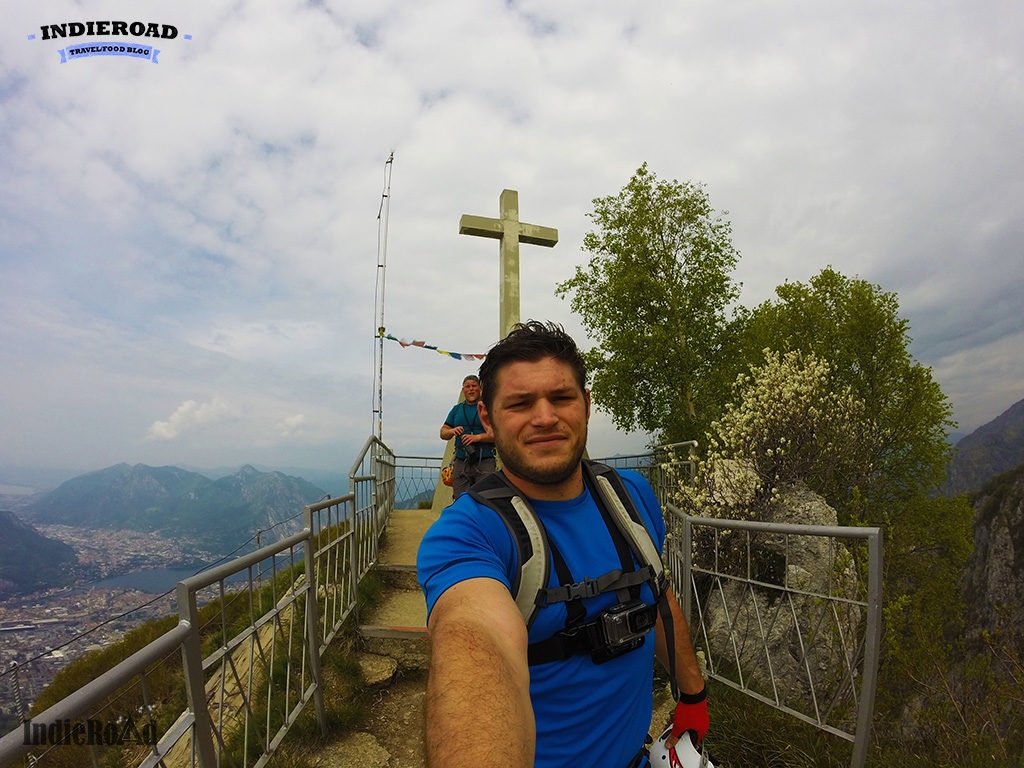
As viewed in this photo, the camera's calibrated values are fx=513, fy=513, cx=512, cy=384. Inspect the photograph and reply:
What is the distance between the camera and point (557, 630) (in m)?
1.35

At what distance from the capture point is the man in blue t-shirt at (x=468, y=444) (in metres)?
6.18

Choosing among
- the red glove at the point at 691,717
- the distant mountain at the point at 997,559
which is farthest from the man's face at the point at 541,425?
the distant mountain at the point at 997,559

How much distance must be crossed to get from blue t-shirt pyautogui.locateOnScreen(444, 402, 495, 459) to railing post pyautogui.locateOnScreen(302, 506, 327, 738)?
8.45 feet

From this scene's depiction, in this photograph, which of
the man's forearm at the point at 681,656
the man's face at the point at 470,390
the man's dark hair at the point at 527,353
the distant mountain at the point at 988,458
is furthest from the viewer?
the distant mountain at the point at 988,458

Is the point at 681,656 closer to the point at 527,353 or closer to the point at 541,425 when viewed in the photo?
the point at 541,425

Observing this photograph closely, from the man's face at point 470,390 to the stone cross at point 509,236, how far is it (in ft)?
9.70

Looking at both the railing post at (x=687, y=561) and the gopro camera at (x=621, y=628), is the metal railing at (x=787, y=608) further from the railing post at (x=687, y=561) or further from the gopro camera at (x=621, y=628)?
the gopro camera at (x=621, y=628)

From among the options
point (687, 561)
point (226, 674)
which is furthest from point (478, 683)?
point (687, 561)

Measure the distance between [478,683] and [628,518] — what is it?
0.77m

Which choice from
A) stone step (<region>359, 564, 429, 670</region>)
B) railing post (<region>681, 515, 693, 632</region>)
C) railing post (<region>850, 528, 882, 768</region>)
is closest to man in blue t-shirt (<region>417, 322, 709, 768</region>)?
railing post (<region>850, 528, 882, 768</region>)

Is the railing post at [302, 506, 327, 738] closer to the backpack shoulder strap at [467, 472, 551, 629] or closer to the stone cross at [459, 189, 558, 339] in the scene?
the backpack shoulder strap at [467, 472, 551, 629]

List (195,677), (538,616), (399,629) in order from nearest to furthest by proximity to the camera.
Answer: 1. (538,616)
2. (195,677)
3. (399,629)

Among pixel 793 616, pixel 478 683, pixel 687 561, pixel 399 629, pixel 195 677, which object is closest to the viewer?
pixel 478 683

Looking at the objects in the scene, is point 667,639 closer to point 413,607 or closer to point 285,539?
point 285,539
